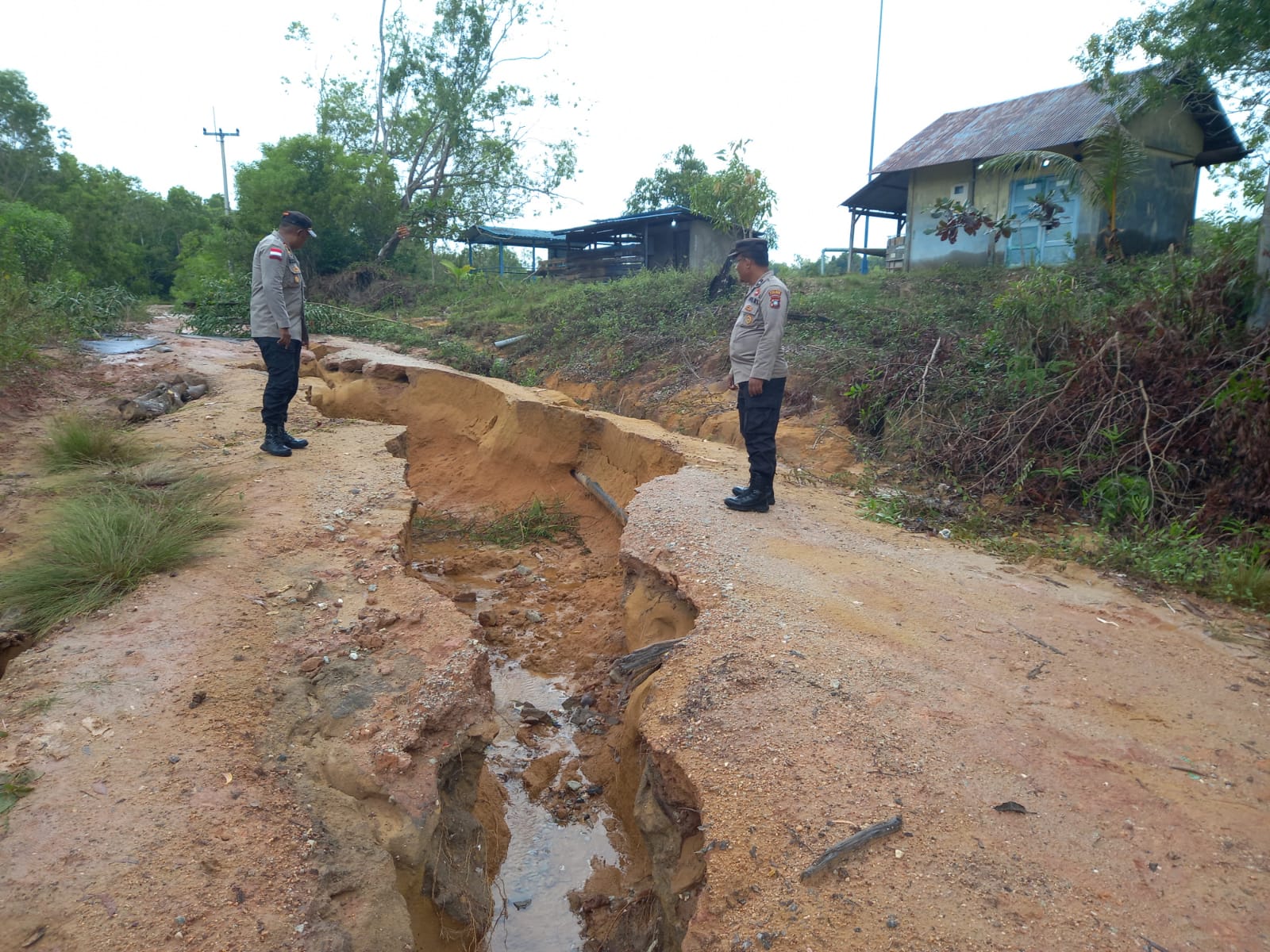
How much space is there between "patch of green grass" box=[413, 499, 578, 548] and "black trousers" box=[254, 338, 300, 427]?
147 cm

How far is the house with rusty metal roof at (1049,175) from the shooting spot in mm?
12977

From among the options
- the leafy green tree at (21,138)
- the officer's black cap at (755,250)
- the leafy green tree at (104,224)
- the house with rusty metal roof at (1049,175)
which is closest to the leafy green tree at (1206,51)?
the house with rusty metal roof at (1049,175)

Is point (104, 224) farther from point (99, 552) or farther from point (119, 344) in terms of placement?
point (99, 552)

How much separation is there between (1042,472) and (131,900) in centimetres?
603

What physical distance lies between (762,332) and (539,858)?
3.14m

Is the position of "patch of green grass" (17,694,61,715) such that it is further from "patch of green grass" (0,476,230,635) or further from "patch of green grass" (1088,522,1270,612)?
"patch of green grass" (1088,522,1270,612)

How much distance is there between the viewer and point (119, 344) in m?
10.0

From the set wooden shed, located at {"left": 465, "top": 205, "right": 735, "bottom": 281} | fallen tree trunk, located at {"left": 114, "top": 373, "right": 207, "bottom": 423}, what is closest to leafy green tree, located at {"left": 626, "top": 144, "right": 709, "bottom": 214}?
wooden shed, located at {"left": 465, "top": 205, "right": 735, "bottom": 281}

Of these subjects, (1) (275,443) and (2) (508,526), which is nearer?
(1) (275,443)

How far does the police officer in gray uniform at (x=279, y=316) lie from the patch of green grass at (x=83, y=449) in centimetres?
86

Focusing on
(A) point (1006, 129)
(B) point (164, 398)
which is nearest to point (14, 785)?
(B) point (164, 398)

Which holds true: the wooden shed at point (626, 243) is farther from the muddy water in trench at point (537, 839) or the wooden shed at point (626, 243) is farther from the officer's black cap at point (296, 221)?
the muddy water in trench at point (537, 839)

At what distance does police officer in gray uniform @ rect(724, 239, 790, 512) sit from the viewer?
4629mm

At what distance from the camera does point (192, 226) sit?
28875 millimetres
